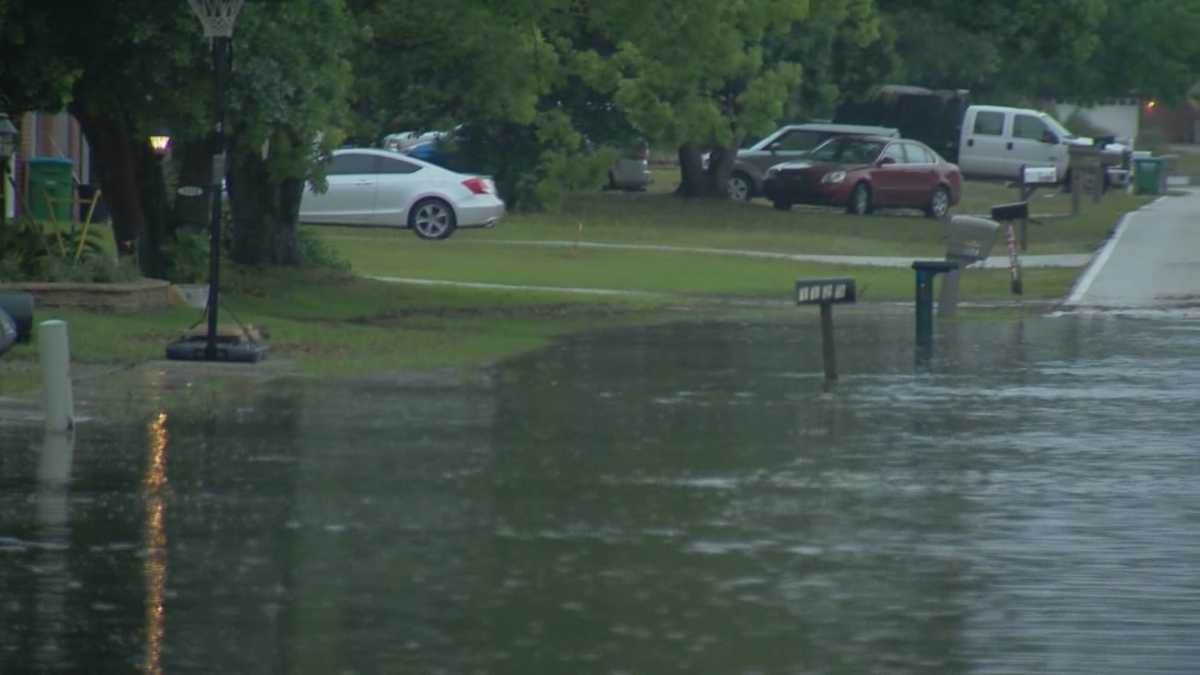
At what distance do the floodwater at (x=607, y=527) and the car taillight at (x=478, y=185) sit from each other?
61.9 ft

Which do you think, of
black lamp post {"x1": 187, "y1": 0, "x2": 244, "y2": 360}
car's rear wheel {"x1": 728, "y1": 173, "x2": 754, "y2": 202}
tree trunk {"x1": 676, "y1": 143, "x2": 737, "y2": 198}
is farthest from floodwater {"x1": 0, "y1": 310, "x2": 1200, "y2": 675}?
car's rear wheel {"x1": 728, "y1": 173, "x2": 754, "y2": 202}

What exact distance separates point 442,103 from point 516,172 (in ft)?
24.2

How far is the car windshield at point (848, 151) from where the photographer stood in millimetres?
46281

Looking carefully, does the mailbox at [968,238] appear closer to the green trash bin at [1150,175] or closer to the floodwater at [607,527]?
the floodwater at [607,527]

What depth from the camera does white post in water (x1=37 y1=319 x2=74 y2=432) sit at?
44.1 ft

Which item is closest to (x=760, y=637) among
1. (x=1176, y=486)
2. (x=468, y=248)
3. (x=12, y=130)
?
(x=1176, y=486)

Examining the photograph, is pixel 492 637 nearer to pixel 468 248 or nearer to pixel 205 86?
pixel 205 86

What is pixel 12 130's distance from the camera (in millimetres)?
23484

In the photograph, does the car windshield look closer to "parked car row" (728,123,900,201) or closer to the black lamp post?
"parked car row" (728,123,900,201)

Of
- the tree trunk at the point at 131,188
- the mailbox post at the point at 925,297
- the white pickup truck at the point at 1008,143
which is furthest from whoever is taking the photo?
the white pickup truck at the point at 1008,143

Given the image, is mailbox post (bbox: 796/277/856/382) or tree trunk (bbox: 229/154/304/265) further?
tree trunk (bbox: 229/154/304/265)

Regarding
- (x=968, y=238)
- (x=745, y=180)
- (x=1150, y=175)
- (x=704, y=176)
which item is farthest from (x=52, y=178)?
(x=1150, y=175)

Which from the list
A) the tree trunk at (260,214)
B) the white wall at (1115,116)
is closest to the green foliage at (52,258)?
the tree trunk at (260,214)

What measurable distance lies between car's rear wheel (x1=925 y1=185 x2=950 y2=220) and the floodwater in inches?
1116
